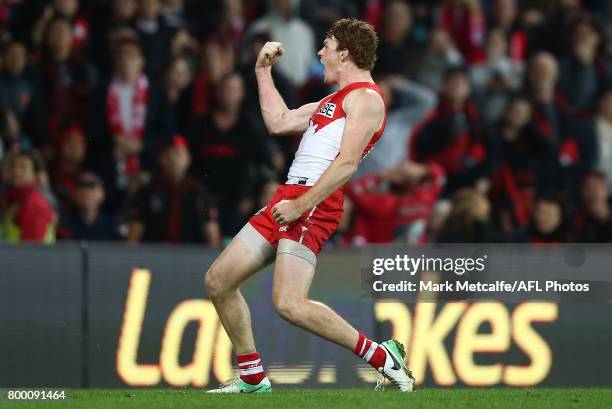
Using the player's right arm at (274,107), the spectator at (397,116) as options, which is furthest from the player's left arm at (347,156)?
the spectator at (397,116)

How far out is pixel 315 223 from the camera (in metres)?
7.89

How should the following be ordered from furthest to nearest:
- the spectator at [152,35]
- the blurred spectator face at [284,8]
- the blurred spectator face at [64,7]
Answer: the blurred spectator face at [284,8]
the spectator at [152,35]
the blurred spectator face at [64,7]

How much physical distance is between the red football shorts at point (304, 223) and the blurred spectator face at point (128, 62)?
17.7ft

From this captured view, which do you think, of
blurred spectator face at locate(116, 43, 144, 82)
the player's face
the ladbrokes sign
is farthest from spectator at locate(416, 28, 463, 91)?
the player's face

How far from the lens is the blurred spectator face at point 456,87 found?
13859 mm

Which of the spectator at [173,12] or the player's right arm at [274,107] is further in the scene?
the spectator at [173,12]

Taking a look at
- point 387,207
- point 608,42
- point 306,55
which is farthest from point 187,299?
point 608,42

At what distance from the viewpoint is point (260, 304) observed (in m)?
10.6

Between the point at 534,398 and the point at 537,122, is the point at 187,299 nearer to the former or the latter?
the point at 534,398

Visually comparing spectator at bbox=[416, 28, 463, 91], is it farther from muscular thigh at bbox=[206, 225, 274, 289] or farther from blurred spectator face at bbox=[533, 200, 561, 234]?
muscular thigh at bbox=[206, 225, 274, 289]

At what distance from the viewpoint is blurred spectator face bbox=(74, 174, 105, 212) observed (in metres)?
12.3

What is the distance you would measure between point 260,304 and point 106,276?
1.18 metres

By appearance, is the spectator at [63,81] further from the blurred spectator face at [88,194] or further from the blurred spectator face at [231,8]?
the blurred spectator face at [231,8]

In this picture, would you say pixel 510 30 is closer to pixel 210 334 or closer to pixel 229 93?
pixel 229 93
